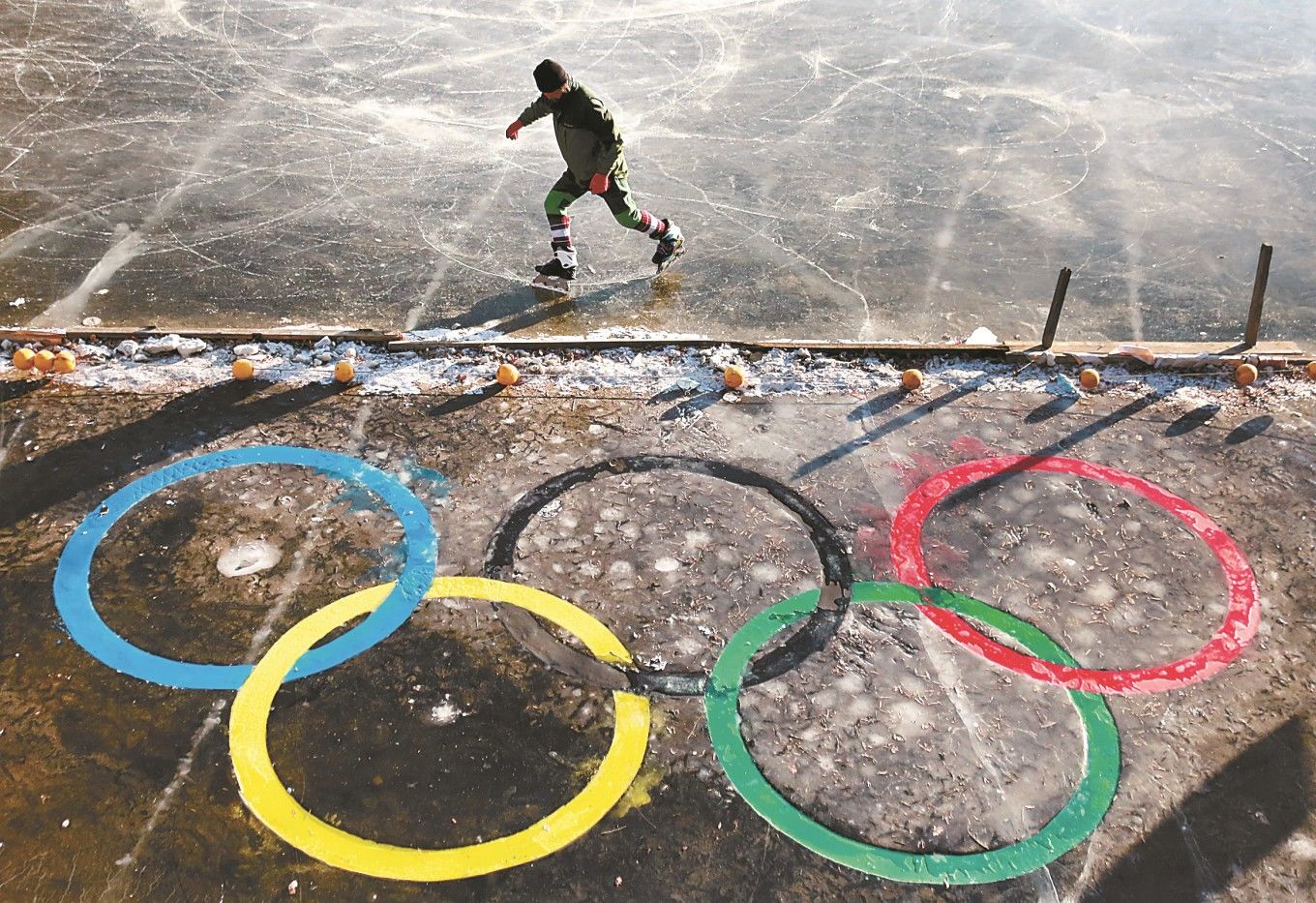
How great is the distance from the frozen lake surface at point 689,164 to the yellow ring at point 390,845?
275 cm

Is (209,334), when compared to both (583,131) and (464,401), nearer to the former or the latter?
(464,401)

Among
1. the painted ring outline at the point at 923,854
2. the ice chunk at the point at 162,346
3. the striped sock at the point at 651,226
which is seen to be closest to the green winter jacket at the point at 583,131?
the striped sock at the point at 651,226

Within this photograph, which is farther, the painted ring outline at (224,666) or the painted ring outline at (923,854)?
the painted ring outline at (224,666)

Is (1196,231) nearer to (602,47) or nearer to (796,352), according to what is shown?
(796,352)

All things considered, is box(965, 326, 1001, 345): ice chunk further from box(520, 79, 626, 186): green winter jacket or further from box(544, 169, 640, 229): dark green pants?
box(520, 79, 626, 186): green winter jacket

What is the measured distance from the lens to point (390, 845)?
3.43m

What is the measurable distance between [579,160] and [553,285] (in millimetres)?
950

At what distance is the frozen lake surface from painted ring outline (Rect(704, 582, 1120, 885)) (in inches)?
110

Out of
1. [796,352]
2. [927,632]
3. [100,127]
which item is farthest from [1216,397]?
[100,127]

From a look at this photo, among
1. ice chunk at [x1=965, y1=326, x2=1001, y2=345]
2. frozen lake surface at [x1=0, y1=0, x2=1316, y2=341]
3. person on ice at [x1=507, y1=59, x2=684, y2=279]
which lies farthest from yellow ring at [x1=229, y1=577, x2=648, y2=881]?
ice chunk at [x1=965, y1=326, x2=1001, y2=345]

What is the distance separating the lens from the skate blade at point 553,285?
269 inches

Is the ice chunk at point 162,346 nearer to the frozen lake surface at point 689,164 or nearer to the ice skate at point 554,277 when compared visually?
the frozen lake surface at point 689,164

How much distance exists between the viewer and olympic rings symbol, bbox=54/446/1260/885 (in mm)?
3457

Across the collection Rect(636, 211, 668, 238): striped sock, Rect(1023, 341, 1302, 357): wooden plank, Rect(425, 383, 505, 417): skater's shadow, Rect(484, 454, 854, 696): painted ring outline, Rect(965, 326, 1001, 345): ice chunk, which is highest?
Rect(636, 211, 668, 238): striped sock
